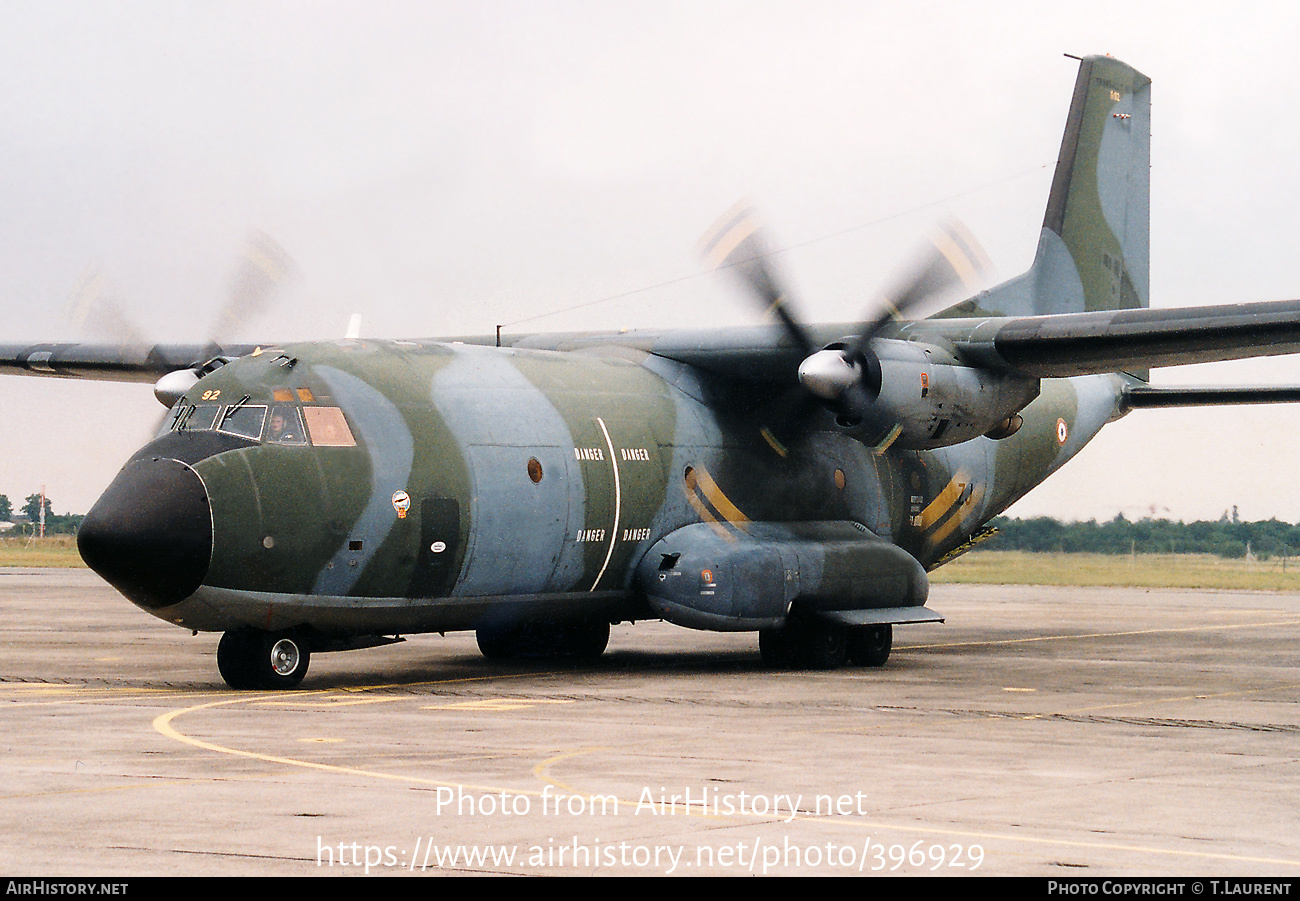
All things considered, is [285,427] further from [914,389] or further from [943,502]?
[943,502]

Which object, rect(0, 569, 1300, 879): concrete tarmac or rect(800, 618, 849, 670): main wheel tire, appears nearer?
rect(0, 569, 1300, 879): concrete tarmac

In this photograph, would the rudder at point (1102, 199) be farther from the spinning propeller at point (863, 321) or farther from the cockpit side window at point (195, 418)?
the cockpit side window at point (195, 418)

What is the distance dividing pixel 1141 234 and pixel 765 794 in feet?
67.5

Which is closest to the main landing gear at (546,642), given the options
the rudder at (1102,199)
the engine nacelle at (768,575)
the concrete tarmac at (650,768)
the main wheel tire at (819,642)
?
the concrete tarmac at (650,768)

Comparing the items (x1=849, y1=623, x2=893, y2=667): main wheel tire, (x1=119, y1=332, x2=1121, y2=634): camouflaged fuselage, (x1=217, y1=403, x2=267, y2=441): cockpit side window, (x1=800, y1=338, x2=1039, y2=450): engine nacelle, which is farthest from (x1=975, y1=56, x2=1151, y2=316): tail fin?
(x1=217, y1=403, x2=267, y2=441): cockpit side window

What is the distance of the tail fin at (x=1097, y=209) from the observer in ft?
84.0

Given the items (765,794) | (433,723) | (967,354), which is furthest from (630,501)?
(765,794)

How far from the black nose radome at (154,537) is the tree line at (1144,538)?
99.6ft

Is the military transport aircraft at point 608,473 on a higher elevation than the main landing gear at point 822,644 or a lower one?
higher

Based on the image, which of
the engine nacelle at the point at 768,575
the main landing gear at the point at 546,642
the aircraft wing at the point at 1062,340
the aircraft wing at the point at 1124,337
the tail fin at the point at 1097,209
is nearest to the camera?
the aircraft wing at the point at 1124,337

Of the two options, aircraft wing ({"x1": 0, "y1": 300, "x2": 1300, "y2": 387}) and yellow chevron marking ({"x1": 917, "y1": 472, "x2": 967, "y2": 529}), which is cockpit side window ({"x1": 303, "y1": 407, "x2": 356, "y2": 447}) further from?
yellow chevron marking ({"x1": 917, "y1": 472, "x2": 967, "y2": 529})

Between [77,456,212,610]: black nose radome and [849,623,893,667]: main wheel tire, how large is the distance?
8.90m

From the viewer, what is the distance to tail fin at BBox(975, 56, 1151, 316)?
25594 millimetres

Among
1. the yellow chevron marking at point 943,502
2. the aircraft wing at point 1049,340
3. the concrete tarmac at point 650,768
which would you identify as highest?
the aircraft wing at point 1049,340
